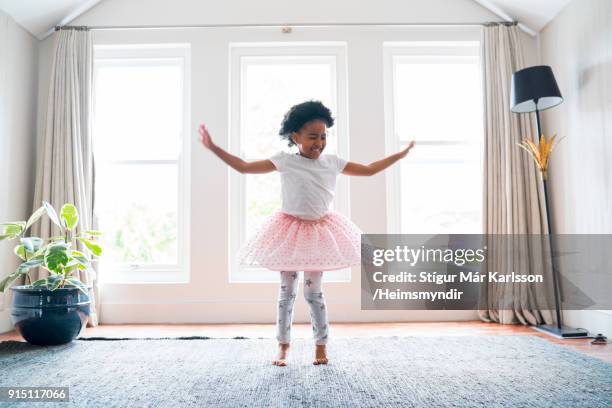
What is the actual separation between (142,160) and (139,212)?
1.31 ft

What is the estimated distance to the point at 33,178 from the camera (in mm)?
3424

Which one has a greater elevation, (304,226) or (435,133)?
(435,133)

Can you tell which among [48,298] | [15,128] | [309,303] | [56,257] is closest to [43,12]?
[15,128]

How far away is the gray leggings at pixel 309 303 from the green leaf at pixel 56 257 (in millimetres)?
1216

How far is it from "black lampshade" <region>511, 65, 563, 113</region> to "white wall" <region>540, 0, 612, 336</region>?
0.20m

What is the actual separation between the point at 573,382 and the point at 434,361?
1.82ft

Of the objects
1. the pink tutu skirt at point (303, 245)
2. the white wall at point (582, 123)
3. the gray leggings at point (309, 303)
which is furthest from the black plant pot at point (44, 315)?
the white wall at point (582, 123)

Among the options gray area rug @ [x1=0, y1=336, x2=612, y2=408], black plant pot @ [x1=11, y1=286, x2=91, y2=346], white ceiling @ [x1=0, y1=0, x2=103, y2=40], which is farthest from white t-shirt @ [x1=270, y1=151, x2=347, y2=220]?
white ceiling @ [x1=0, y1=0, x2=103, y2=40]

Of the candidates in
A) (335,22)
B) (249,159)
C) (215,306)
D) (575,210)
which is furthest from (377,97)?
(215,306)

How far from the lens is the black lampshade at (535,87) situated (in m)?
2.86

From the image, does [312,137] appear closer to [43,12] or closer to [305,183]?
[305,183]

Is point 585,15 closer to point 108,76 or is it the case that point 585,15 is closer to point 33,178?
point 108,76

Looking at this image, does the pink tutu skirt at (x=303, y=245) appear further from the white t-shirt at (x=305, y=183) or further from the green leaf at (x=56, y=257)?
the green leaf at (x=56, y=257)

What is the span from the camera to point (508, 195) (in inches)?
128
